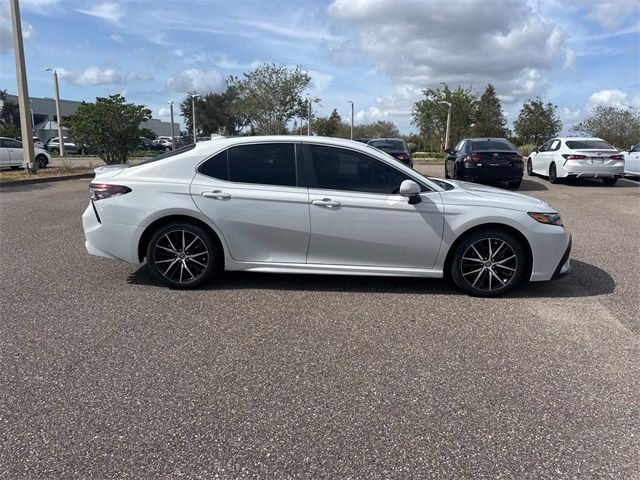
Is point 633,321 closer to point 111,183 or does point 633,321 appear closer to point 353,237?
point 353,237

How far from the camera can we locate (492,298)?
506 centimetres

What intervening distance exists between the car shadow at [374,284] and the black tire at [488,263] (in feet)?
0.62

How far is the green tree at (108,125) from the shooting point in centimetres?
1803

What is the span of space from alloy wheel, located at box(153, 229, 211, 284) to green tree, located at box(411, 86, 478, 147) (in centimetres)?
4017

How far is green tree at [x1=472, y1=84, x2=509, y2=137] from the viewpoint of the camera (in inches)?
1908

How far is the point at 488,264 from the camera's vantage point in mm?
5023

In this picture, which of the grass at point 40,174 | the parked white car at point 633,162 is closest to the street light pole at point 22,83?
the grass at point 40,174

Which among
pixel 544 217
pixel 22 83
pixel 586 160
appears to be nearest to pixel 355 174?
pixel 544 217

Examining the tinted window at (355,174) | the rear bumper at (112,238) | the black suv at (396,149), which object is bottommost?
the rear bumper at (112,238)

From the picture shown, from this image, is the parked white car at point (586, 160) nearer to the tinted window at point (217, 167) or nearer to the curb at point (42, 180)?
the tinted window at point (217, 167)

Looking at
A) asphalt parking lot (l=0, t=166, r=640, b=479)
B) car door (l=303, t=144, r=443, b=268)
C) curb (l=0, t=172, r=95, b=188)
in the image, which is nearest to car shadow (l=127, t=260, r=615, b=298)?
asphalt parking lot (l=0, t=166, r=640, b=479)

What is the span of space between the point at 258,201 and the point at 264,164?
42 centimetres

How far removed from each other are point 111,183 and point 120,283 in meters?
1.05

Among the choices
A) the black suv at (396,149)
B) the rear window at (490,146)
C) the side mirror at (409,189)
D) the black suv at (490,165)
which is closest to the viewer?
the side mirror at (409,189)
